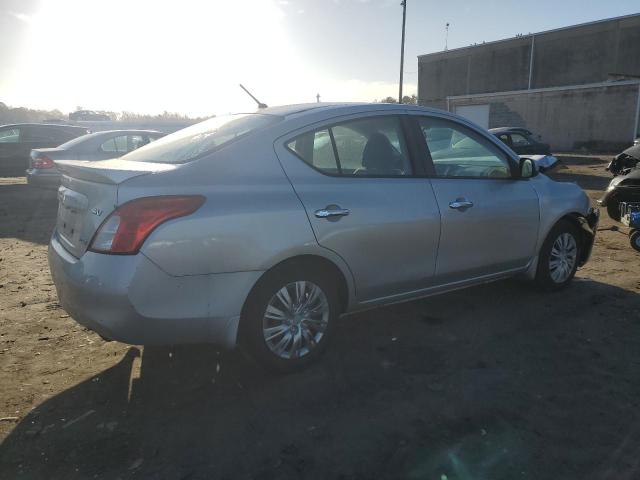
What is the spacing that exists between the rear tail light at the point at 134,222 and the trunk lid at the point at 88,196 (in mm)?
75

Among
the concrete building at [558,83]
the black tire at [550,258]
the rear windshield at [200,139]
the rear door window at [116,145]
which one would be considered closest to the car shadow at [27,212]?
the rear door window at [116,145]

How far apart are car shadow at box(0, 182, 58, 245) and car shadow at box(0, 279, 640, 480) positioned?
16.2 feet

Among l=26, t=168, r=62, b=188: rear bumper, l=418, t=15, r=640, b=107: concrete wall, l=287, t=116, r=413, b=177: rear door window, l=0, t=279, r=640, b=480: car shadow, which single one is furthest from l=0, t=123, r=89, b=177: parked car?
l=418, t=15, r=640, b=107: concrete wall

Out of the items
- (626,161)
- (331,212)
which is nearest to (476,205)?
(331,212)

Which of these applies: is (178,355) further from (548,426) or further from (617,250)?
(617,250)

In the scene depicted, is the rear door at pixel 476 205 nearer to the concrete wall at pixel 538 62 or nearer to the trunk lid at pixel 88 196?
the trunk lid at pixel 88 196

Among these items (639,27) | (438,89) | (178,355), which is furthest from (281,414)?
(438,89)

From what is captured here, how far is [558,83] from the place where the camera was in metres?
37.5

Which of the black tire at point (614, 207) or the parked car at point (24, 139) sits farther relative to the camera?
the parked car at point (24, 139)

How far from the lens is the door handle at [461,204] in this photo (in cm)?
386

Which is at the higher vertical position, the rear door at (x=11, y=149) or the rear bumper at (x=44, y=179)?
the rear door at (x=11, y=149)

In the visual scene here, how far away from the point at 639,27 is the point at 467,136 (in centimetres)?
3684

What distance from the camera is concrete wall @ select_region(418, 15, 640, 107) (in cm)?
3406

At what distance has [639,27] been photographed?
32.9 metres
